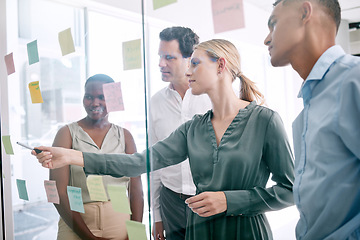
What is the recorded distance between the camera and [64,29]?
56.7 inches

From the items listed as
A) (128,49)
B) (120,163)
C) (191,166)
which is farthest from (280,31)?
(120,163)

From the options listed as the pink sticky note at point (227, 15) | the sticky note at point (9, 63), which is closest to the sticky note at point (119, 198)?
the pink sticky note at point (227, 15)

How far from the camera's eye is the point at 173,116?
105cm

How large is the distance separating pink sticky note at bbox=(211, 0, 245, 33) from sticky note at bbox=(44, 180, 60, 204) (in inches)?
42.4

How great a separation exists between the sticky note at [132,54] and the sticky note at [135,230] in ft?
1.91

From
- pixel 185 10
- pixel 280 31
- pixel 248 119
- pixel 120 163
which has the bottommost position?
pixel 120 163

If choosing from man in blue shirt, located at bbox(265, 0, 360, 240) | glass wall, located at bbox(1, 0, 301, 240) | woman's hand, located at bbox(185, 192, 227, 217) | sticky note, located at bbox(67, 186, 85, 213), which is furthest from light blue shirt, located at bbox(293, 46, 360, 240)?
Result: sticky note, located at bbox(67, 186, 85, 213)

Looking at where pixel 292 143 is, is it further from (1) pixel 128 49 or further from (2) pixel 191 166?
(1) pixel 128 49

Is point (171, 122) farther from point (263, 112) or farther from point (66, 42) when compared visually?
point (66, 42)

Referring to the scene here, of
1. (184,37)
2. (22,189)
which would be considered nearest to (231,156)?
(184,37)

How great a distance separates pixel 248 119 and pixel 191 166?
9.3 inches

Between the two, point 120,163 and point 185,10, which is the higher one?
point 185,10

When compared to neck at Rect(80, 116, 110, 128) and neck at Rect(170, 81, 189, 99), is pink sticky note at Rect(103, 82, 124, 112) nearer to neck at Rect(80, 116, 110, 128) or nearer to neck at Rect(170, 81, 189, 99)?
neck at Rect(80, 116, 110, 128)

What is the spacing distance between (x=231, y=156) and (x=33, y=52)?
4.01 feet
